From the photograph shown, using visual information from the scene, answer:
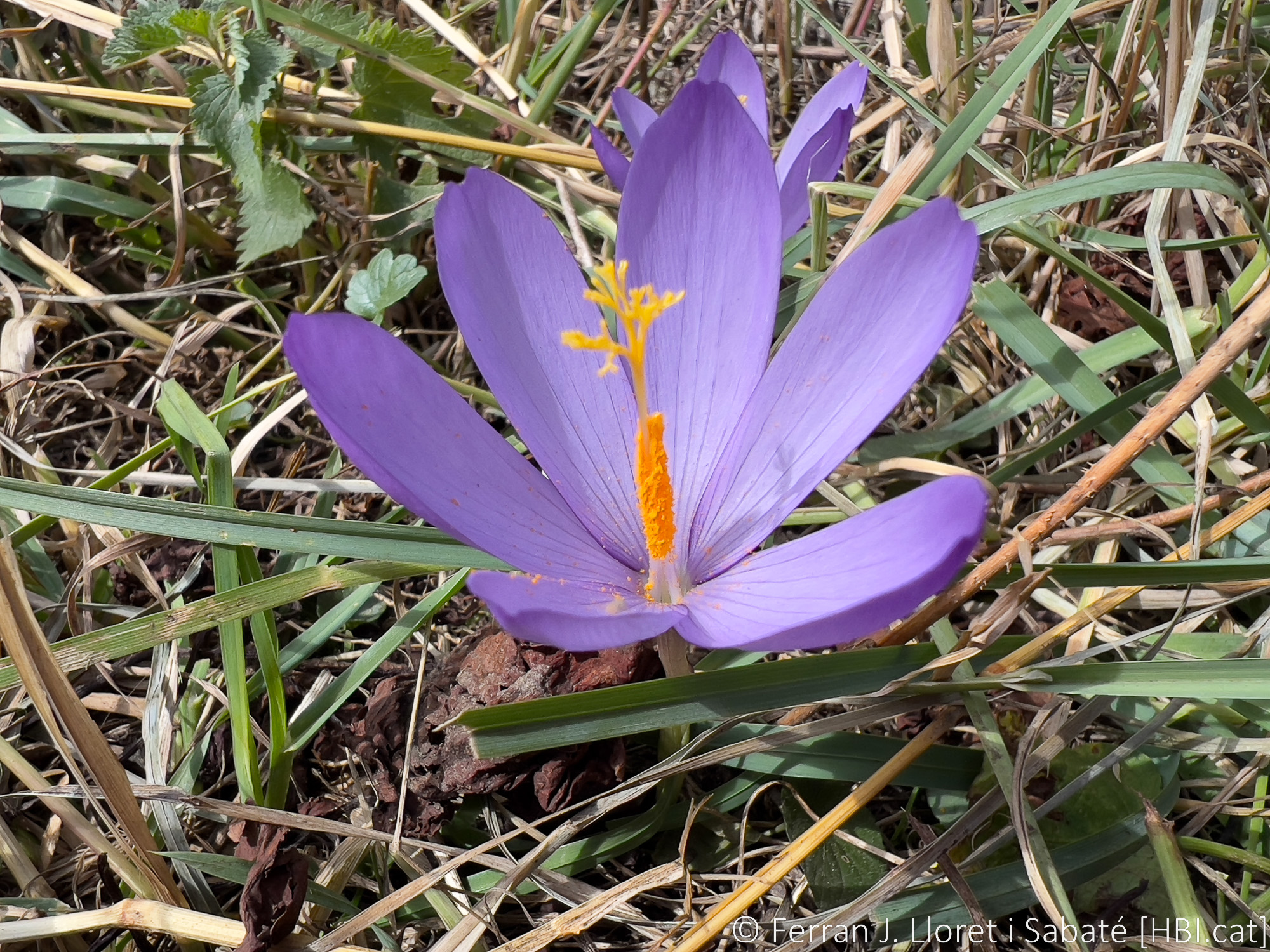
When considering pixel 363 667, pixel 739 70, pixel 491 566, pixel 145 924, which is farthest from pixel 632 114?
pixel 145 924

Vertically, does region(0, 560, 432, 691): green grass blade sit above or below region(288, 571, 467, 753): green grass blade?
above

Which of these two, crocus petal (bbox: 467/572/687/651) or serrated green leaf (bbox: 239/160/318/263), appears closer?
crocus petal (bbox: 467/572/687/651)

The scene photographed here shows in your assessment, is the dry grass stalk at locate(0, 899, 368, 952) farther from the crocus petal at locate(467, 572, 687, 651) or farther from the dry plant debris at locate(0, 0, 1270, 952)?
the crocus petal at locate(467, 572, 687, 651)

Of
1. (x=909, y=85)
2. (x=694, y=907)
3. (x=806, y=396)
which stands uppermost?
(x=909, y=85)

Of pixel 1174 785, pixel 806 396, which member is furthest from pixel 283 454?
pixel 1174 785

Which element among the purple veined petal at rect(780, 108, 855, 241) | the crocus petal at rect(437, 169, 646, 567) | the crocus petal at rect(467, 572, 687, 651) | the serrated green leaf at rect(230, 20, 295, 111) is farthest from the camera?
the serrated green leaf at rect(230, 20, 295, 111)

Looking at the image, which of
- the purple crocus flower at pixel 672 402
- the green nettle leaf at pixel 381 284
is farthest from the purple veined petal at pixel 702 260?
the green nettle leaf at pixel 381 284

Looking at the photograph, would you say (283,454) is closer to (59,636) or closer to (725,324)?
(59,636)

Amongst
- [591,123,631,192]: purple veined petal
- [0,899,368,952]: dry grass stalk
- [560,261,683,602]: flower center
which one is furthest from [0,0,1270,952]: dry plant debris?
[591,123,631,192]: purple veined petal
